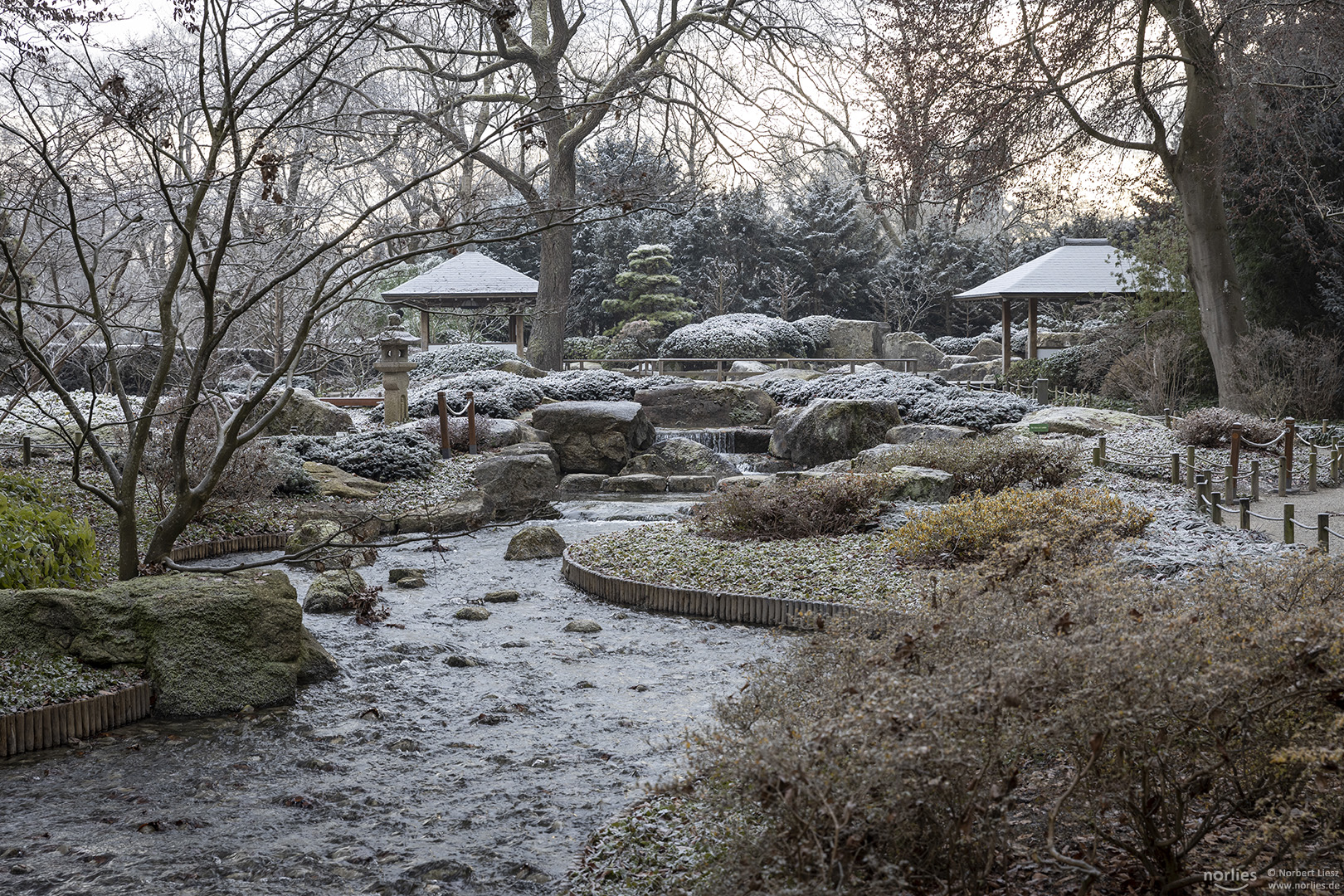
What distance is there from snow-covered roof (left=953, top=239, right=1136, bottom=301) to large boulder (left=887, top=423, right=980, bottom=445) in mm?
8060

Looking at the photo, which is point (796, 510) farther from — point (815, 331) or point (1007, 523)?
point (815, 331)

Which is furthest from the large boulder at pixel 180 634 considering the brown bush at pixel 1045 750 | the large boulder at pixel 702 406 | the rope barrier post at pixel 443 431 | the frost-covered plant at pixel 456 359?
the frost-covered plant at pixel 456 359

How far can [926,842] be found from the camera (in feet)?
8.80

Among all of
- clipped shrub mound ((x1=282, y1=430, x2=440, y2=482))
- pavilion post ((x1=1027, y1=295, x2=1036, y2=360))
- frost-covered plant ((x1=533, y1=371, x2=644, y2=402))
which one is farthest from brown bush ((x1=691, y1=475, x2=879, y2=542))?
pavilion post ((x1=1027, y1=295, x2=1036, y2=360))

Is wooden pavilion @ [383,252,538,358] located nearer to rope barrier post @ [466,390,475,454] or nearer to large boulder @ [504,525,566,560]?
rope barrier post @ [466,390,475,454]

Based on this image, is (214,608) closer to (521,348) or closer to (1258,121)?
(1258,121)

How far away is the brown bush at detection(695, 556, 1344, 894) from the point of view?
2.38 metres

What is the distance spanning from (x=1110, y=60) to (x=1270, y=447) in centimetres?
705

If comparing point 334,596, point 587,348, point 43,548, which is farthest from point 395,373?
point 587,348

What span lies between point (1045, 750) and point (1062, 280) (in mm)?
21489

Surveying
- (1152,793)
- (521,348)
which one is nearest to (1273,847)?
(1152,793)

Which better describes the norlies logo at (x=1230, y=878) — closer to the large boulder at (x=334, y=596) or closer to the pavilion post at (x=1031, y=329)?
the large boulder at (x=334, y=596)

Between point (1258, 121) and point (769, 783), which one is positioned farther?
point (1258, 121)

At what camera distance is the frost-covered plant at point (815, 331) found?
1164 inches
